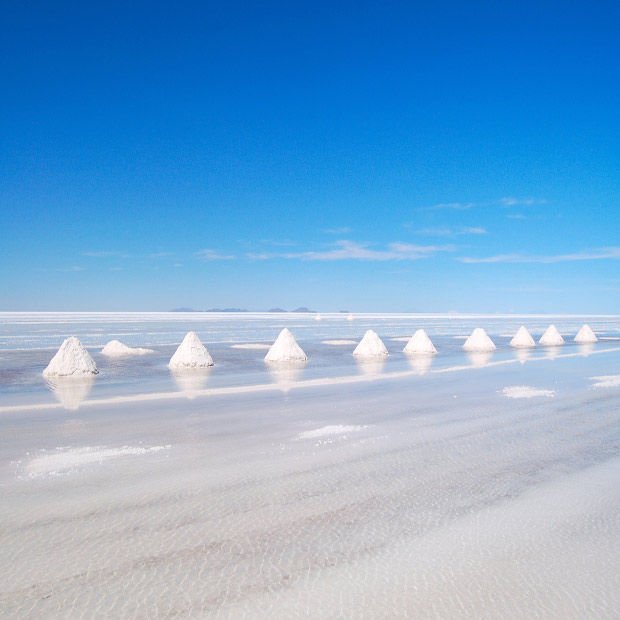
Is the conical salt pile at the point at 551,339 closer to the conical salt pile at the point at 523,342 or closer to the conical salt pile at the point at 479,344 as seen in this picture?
the conical salt pile at the point at 523,342

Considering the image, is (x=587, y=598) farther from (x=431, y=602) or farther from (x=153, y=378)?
(x=153, y=378)

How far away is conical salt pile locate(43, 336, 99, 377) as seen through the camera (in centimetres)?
1294

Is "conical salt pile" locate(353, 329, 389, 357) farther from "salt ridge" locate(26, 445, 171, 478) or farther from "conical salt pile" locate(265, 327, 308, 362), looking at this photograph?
"salt ridge" locate(26, 445, 171, 478)

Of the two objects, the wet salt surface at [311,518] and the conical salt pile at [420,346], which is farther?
the conical salt pile at [420,346]

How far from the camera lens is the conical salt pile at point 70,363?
12938mm

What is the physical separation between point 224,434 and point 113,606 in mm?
4054

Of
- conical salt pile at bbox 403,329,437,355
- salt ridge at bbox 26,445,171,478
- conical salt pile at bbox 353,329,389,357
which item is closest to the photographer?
salt ridge at bbox 26,445,171,478

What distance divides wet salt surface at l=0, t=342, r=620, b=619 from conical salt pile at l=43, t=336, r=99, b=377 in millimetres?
5655

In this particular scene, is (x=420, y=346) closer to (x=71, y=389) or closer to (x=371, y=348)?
(x=371, y=348)

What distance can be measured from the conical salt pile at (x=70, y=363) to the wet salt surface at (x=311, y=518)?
18.6 feet

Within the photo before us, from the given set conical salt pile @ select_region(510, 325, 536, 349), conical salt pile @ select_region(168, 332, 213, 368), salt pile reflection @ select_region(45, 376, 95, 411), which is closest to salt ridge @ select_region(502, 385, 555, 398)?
salt pile reflection @ select_region(45, 376, 95, 411)

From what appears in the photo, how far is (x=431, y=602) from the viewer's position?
2.85 metres

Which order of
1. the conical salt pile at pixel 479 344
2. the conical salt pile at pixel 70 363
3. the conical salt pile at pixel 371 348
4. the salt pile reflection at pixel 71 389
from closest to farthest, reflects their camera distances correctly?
1. the salt pile reflection at pixel 71 389
2. the conical salt pile at pixel 70 363
3. the conical salt pile at pixel 371 348
4. the conical salt pile at pixel 479 344

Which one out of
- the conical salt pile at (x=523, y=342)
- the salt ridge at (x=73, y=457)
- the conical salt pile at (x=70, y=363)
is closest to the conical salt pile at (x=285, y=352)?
the conical salt pile at (x=70, y=363)
